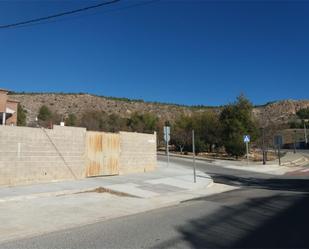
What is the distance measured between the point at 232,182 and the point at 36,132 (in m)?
11.8

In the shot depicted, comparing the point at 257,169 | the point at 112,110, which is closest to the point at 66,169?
the point at 257,169

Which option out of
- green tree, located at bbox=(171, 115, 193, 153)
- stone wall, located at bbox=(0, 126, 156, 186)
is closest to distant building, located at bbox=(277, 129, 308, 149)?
green tree, located at bbox=(171, 115, 193, 153)

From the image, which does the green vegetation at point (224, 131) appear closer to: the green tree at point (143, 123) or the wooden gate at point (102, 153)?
the green tree at point (143, 123)

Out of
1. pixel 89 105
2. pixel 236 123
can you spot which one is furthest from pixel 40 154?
pixel 89 105

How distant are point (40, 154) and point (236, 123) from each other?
33.2 meters

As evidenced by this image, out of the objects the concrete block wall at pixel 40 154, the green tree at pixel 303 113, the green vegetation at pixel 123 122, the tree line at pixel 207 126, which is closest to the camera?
the concrete block wall at pixel 40 154

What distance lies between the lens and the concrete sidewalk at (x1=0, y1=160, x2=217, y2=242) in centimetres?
1090

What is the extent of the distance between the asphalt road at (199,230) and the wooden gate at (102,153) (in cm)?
846

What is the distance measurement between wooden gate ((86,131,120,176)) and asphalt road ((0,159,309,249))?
846 cm

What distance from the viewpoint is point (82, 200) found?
15117 millimetres

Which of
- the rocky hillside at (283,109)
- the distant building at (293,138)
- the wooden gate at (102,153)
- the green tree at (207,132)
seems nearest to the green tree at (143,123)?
the green tree at (207,132)

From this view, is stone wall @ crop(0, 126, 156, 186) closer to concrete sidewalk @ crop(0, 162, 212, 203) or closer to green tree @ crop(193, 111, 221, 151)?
concrete sidewalk @ crop(0, 162, 212, 203)

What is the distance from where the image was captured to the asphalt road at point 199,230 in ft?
28.2

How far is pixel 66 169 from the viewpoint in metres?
20.2
